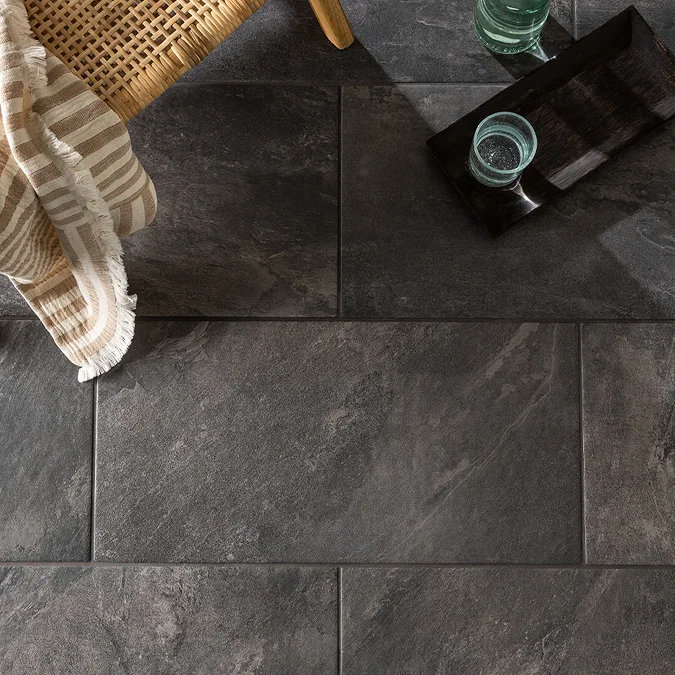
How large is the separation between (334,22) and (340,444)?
620 mm

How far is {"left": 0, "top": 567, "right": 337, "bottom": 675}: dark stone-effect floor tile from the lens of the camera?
43.0 inches

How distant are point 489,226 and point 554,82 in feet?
0.78

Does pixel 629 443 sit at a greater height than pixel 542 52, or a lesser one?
lesser

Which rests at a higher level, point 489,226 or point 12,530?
point 489,226

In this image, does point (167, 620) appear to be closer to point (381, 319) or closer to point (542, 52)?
point (381, 319)

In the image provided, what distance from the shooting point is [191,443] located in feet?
3.64

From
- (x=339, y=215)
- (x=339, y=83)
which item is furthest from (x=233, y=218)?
(x=339, y=83)

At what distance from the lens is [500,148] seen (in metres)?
1.08

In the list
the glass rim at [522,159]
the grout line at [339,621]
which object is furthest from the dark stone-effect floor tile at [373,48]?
the grout line at [339,621]

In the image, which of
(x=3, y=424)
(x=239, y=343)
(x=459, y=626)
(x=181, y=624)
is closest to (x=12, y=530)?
(x=3, y=424)

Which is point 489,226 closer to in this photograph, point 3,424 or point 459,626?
point 459,626

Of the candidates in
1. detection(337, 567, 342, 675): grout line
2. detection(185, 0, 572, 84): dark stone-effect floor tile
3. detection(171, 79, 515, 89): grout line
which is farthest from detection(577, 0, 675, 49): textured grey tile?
detection(337, 567, 342, 675): grout line

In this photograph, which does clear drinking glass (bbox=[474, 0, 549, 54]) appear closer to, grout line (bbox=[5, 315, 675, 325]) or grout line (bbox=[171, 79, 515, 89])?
grout line (bbox=[171, 79, 515, 89])

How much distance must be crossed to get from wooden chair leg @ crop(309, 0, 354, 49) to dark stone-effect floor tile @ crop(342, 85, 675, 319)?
0.20 metres
